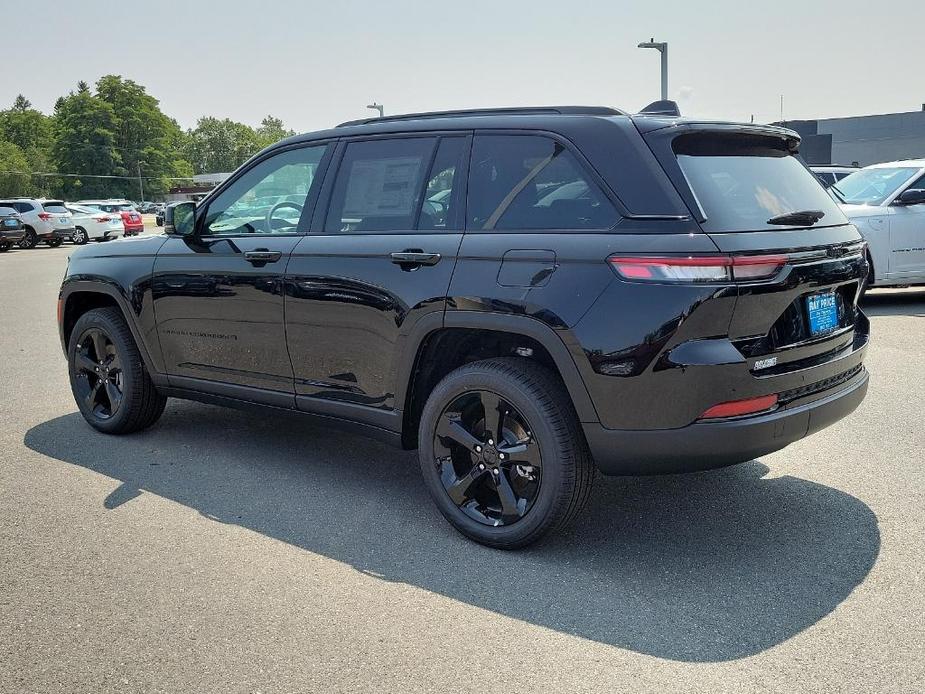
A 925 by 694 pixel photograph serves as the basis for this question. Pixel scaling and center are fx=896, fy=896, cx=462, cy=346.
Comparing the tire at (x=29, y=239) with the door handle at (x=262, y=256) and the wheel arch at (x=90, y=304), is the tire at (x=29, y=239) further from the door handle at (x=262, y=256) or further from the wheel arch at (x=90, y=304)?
the door handle at (x=262, y=256)

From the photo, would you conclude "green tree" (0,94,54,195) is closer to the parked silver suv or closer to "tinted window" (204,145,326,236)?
the parked silver suv

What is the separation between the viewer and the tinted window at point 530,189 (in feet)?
11.7

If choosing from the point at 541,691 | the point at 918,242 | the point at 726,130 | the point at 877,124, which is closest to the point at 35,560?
the point at 541,691

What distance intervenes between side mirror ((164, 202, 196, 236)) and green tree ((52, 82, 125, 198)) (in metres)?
115

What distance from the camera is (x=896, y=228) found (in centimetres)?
1024

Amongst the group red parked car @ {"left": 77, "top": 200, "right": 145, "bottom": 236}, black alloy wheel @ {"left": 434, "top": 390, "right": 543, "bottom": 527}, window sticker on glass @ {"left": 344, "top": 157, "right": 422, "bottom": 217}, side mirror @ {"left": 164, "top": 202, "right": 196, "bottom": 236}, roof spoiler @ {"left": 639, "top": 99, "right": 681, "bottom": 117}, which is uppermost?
roof spoiler @ {"left": 639, "top": 99, "right": 681, "bottom": 117}

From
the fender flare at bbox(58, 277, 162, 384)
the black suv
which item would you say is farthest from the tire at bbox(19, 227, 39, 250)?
the black suv

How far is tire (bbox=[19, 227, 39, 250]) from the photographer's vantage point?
3103 centimetres

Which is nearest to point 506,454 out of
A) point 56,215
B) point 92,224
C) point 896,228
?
point 896,228

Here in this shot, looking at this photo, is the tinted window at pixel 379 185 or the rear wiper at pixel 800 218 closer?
the rear wiper at pixel 800 218

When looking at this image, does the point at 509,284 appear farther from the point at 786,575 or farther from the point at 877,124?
the point at 877,124

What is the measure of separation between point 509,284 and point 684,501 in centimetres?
148

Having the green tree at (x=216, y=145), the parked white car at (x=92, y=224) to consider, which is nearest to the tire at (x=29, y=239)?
the parked white car at (x=92, y=224)

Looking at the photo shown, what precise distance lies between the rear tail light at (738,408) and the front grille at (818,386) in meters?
0.11
